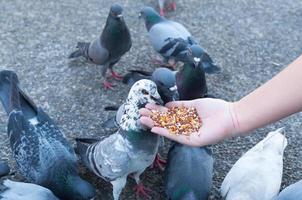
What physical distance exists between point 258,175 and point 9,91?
60.6 inches

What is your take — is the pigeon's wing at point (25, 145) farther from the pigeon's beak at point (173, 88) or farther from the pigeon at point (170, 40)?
the pigeon at point (170, 40)

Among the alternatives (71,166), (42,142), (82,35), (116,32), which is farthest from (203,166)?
(82,35)

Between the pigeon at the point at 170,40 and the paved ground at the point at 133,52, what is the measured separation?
0.67 ft

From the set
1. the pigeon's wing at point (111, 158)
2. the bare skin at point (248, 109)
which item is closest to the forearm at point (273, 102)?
the bare skin at point (248, 109)

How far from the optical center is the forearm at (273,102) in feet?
6.75

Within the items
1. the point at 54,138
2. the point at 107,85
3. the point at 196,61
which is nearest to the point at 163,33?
the point at 107,85

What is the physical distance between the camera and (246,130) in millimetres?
2289

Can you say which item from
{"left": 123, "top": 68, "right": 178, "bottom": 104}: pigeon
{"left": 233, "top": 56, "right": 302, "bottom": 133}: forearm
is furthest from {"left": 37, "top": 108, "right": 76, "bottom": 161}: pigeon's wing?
{"left": 233, "top": 56, "right": 302, "bottom": 133}: forearm

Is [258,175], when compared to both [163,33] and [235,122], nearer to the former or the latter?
[235,122]

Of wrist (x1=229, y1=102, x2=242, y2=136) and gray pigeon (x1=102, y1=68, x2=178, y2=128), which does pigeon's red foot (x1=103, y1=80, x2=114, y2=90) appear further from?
wrist (x1=229, y1=102, x2=242, y2=136)

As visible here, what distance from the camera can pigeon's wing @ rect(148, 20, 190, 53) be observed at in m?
3.85

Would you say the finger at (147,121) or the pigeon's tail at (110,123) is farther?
the pigeon's tail at (110,123)

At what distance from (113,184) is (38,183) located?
1.33ft

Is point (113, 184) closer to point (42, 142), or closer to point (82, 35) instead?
point (42, 142)
